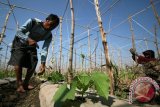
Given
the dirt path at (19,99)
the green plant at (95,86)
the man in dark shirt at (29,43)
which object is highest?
the man in dark shirt at (29,43)

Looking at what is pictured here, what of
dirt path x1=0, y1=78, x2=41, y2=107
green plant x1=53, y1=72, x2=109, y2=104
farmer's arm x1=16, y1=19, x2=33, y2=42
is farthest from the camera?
farmer's arm x1=16, y1=19, x2=33, y2=42

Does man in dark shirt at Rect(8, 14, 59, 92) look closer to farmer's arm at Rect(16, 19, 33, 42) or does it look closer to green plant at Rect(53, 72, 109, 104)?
farmer's arm at Rect(16, 19, 33, 42)

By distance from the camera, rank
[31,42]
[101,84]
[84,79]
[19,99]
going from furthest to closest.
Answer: [31,42] < [19,99] < [84,79] < [101,84]

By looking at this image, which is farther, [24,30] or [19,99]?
[24,30]

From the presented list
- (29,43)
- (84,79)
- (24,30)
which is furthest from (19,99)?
(84,79)

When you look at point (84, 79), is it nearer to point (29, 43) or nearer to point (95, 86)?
point (95, 86)

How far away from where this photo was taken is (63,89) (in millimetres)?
1532

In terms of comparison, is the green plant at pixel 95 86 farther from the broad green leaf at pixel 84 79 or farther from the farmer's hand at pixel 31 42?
the farmer's hand at pixel 31 42

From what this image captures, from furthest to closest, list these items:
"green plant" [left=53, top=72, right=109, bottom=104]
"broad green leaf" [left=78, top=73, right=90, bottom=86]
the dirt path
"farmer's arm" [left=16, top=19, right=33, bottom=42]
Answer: "farmer's arm" [left=16, top=19, right=33, bottom=42] < the dirt path < "broad green leaf" [left=78, top=73, right=90, bottom=86] < "green plant" [left=53, top=72, right=109, bottom=104]

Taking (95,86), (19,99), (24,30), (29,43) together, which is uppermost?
(24,30)

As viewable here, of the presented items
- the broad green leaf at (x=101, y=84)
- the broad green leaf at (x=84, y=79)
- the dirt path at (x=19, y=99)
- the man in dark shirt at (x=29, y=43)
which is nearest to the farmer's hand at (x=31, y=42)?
the man in dark shirt at (x=29, y=43)

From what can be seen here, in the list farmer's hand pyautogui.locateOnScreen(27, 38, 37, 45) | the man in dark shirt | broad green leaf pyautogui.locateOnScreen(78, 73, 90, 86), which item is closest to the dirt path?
the man in dark shirt

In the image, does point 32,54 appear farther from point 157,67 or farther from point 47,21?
point 157,67

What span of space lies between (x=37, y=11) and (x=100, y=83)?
508 centimetres
